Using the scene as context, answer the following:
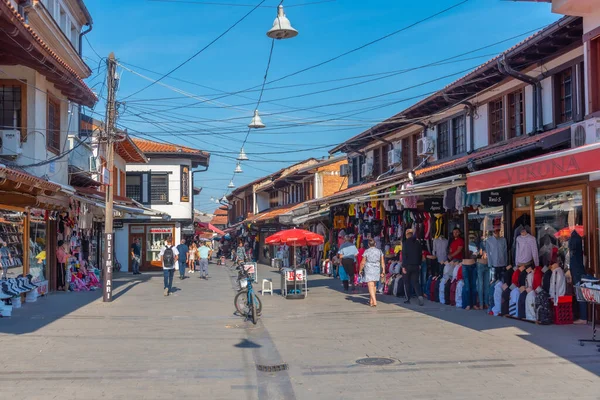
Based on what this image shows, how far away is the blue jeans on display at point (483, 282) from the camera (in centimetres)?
1442

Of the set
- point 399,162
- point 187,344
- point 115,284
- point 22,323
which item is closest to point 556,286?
point 187,344

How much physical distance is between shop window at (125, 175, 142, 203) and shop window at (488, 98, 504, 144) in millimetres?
26982

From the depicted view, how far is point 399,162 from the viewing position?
23.3 metres

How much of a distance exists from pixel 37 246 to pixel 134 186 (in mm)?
21459

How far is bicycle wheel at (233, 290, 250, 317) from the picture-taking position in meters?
14.0

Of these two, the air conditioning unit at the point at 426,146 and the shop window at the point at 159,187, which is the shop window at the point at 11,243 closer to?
the air conditioning unit at the point at 426,146

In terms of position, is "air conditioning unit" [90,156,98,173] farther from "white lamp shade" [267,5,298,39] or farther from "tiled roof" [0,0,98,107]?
"white lamp shade" [267,5,298,39]

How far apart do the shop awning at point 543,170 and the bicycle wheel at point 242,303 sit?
5235 mm

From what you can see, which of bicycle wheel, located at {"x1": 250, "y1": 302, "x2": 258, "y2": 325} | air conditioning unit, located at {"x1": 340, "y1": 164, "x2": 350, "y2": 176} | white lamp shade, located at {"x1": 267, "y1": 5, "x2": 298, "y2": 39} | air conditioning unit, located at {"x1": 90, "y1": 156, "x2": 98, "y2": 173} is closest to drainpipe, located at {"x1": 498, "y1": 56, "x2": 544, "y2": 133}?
white lamp shade, located at {"x1": 267, "y1": 5, "x2": 298, "y2": 39}

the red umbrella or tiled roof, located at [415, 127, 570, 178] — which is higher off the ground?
tiled roof, located at [415, 127, 570, 178]

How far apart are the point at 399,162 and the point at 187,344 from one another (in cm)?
1426

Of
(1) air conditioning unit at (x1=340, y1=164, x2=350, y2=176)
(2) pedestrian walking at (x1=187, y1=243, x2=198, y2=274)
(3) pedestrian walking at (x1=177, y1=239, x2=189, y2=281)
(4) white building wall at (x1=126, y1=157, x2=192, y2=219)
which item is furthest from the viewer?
(4) white building wall at (x1=126, y1=157, x2=192, y2=219)

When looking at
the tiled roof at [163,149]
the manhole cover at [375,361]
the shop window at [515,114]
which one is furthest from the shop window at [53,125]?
the tiled roof at [163,149]

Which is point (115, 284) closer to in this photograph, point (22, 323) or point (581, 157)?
point (22, 323)
